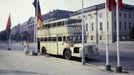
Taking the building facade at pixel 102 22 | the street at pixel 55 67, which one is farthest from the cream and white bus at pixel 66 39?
the building facade at pixel 102 22

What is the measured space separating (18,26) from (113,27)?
10351cm

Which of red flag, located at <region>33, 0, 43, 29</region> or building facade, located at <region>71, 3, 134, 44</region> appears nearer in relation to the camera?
red flag, located at <region>33, 0, 43, 29</region>

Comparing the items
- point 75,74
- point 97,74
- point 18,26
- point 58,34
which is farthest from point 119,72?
point 18,26

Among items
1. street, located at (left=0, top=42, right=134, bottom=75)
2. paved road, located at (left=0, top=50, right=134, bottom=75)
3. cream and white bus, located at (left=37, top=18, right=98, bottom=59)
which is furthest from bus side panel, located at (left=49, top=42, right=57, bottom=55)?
paved road, located at (left=0, top=50, right=134, bottom=75)

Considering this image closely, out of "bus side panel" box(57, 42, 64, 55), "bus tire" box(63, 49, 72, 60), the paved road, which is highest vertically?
"bus side panel" box(57, 42, 64, 55)

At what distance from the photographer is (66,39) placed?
A: 2609cm

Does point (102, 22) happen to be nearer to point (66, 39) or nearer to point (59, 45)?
point (59, 45)

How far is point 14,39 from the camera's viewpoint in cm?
15400

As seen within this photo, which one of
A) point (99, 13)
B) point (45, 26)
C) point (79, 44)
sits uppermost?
point (99, 13)

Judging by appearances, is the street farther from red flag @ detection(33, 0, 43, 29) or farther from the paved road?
red flag @ detection(33, 0, 43, 29)

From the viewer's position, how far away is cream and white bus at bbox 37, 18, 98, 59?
24.1 metres

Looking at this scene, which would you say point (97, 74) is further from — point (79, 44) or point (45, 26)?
point (45, 26)

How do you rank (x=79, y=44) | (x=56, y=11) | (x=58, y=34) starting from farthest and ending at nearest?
(x=56, y=11)
(x=58, y=34)
(x=79, y=44)

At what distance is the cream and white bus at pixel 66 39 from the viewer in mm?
24109
